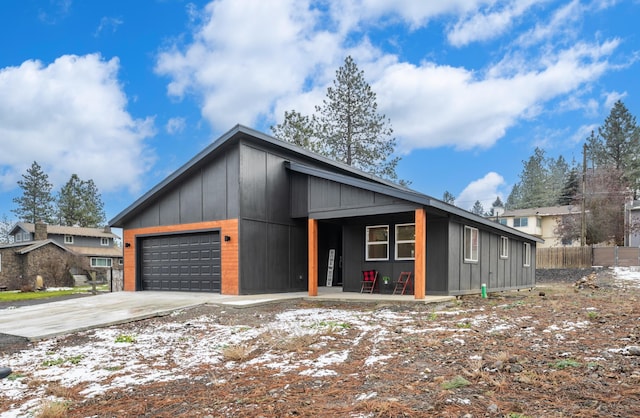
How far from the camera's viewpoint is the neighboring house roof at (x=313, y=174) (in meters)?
10.8

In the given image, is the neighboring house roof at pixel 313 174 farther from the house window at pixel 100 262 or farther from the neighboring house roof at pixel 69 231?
the neighboring house roof at pixel 69 231

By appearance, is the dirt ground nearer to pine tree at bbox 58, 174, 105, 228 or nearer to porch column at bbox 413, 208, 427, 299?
→ porch column at bbox 413, 208, 427, 299

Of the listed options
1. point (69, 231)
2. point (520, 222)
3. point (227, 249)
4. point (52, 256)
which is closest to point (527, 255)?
point (227, 249)

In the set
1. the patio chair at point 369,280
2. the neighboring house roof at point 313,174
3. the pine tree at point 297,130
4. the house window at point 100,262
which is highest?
the pine tree at point 297,130

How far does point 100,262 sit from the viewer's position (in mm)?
37156

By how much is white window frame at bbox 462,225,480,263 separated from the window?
2270 mm

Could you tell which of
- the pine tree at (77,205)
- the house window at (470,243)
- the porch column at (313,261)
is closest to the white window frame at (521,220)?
the house window at (470,243)

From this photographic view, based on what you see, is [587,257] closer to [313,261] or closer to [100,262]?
[313,261]

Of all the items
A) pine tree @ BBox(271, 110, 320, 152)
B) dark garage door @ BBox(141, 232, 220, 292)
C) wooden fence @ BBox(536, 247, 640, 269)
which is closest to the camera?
dark garage door @ BBox(141, 232, 220, 292)

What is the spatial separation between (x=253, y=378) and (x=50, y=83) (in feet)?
55.2

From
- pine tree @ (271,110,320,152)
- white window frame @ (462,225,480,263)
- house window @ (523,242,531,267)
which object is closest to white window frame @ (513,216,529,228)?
pine tree @ (271,110,320,152)

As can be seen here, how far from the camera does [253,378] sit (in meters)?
4.53

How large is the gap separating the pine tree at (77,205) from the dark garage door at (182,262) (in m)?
35.9

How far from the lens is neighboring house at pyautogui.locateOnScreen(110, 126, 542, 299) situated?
11914 millimetres
